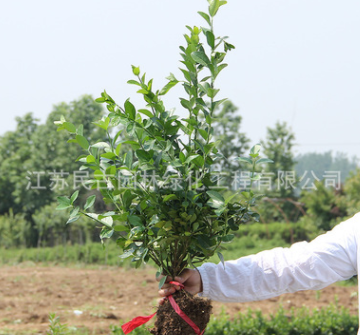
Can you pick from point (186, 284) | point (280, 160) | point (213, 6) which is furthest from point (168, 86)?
point (280, 160)

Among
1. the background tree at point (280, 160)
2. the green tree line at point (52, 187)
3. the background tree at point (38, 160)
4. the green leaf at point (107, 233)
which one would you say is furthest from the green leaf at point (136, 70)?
the background tree at point (280, 160)

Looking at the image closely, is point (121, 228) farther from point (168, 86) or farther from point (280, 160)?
point (280, 160)

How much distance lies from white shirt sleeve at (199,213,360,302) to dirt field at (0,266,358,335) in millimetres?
3690

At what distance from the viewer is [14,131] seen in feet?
51.3

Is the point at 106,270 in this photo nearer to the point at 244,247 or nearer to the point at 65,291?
Answer: the point at 65,291

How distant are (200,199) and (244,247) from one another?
10136mm

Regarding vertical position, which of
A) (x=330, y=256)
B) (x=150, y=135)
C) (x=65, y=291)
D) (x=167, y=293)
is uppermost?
(x=150, y=135)

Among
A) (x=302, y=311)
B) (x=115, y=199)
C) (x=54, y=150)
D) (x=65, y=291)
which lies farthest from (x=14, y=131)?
(x=115, y=199)

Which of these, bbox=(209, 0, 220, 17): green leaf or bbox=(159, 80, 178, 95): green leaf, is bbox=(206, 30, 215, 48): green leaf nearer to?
bbox=(209, 0, 220, 17): green leaf

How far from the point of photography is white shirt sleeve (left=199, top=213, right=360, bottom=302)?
208 cm

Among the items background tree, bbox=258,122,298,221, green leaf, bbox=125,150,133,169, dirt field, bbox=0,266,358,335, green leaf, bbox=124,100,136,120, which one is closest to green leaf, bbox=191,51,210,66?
green leaf, bbox=124,100,136,120

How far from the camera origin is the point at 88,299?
695 centimetres

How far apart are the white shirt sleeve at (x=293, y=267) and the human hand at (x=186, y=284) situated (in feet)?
0.44

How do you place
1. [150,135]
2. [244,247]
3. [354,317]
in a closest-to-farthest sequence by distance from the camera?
[150,135] < [354,317] < [244,247]
